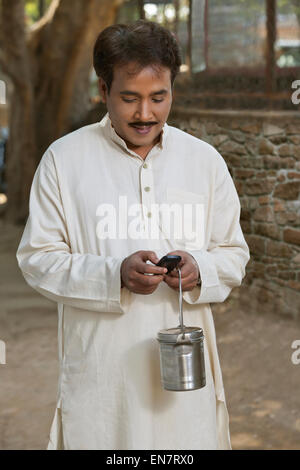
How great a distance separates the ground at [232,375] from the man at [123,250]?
107 inches

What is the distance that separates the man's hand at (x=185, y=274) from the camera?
2.04 meters

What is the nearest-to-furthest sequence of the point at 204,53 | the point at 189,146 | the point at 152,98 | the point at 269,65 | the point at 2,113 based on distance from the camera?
the point at 152,98, the point at 189,146, the point at 269,65, the point at 204,53, the point at 2,113

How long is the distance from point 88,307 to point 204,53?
671 centimetres

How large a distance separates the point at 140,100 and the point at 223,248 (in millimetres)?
509

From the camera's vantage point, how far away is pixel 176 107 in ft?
25.9

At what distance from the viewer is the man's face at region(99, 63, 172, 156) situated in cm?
206

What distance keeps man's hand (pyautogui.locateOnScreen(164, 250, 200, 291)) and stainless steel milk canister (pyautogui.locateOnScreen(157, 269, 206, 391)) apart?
0.07 ft

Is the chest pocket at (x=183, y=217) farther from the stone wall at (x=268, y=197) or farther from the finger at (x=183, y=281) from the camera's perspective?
the stone wall at (x=268, y=197)

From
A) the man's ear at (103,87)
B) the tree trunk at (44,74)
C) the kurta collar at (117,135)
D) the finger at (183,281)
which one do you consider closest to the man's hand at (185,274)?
the finger at (183,281)

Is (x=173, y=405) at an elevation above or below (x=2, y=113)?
above

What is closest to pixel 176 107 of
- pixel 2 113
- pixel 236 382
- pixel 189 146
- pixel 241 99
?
pixel 241 99

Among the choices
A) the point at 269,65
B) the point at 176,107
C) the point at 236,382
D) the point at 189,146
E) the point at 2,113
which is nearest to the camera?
the point at 189,146

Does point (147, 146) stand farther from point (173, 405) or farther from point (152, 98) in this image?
point (173, 405)

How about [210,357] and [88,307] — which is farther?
[210,357]
